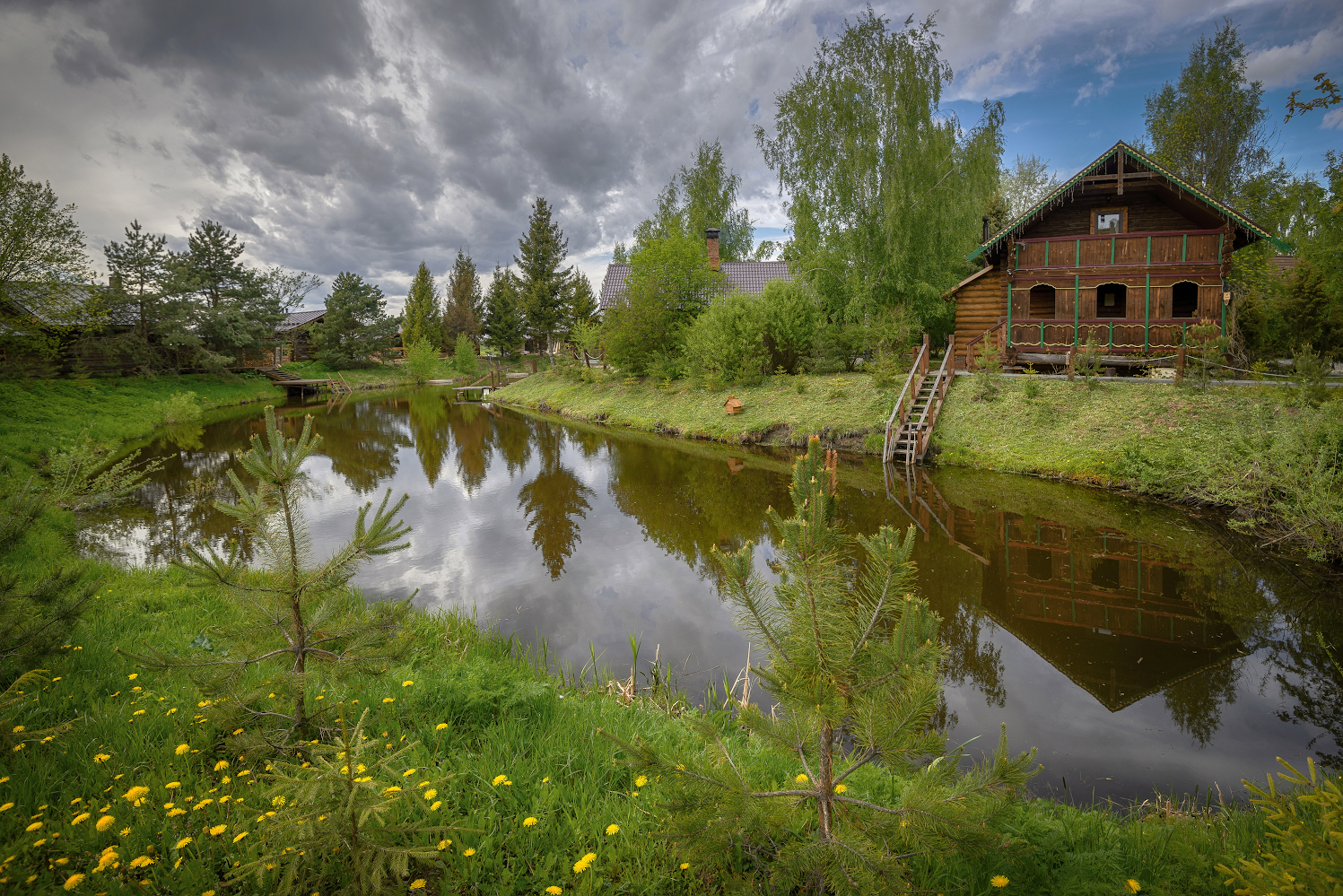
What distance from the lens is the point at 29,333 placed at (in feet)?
63.2

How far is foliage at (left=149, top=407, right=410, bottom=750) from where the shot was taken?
9.45 ft

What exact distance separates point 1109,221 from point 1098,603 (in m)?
16.0

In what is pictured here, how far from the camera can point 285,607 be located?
315cm

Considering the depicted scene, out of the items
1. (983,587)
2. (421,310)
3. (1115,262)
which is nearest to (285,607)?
(983,587)

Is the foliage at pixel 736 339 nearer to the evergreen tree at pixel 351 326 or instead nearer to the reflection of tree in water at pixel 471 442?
the reflection of tree in water at pixel 471 442

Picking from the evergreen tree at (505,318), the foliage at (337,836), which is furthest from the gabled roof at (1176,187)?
the evergreen tree at (505,318)

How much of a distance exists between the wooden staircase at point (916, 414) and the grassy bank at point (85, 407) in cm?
1911

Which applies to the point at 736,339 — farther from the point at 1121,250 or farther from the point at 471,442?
the point at 1121,250

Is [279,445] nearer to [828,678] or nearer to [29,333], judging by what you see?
[828,678]

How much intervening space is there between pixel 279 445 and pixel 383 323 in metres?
49.9

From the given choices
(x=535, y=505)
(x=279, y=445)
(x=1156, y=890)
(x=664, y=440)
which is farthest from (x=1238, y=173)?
(x=279, y=445)

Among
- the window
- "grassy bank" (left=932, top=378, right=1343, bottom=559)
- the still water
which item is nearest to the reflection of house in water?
the still water

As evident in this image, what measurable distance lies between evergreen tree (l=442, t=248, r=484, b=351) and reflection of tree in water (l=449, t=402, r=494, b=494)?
111 ft

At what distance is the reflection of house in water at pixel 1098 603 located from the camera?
5316 millimetres
